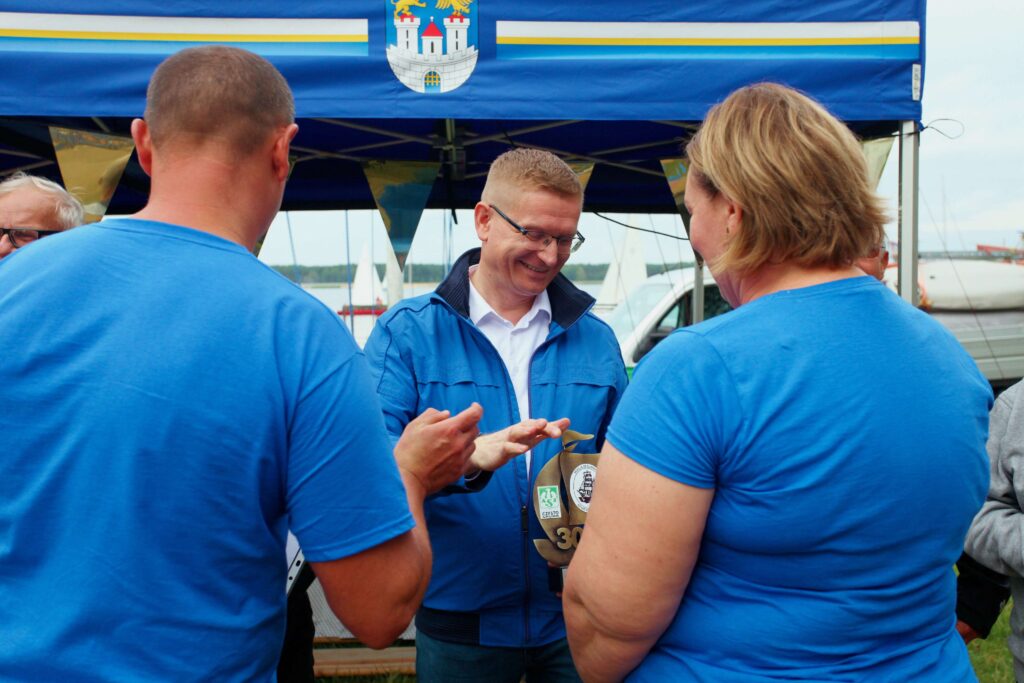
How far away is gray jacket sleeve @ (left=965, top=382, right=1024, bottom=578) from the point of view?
1857 mm

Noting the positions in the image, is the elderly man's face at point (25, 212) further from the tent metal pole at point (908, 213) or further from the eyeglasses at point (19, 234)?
the tent metal pole at point (908, 213)

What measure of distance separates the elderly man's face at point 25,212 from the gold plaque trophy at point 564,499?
1478mm

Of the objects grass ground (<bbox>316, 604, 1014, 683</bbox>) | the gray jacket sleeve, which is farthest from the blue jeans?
grass ground (<bbox>316, 604, 1014, 683</bbox>)

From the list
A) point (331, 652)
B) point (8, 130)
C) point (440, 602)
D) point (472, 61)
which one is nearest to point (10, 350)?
point (440, 602)

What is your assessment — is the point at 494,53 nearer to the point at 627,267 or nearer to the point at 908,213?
the point at 908,213

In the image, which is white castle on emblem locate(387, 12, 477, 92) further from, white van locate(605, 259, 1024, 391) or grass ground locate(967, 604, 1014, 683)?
white van locate(605, 259, 1024, 391)

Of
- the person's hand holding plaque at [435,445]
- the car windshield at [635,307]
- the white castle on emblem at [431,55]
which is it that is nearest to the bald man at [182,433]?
the person's hand holding plaque at [435,445]

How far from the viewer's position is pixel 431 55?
3.00 metres

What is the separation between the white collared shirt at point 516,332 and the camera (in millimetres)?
2039

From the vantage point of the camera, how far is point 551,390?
6.48ft

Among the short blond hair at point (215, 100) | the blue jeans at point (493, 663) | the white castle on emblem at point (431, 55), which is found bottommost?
the blue jeans at point (493, 663)

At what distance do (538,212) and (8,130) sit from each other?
3.16m

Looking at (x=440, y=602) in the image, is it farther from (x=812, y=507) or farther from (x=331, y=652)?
(x=331, y=652)

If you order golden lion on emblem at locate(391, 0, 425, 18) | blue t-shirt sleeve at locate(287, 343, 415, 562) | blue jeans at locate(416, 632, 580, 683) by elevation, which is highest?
golden lion on emblem at locate(391, 0, 425, 18)
